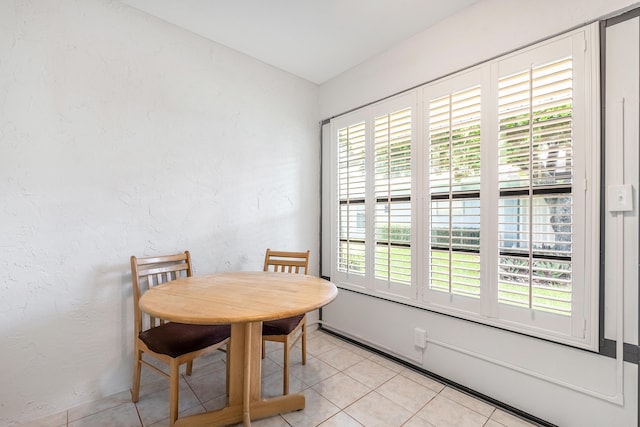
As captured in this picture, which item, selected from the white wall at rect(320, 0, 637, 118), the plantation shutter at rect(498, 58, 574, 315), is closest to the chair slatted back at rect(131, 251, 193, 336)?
the white wall at rect(320, 0, 637, 118)

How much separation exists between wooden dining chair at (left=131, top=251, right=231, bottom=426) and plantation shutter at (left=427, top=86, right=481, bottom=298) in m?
1.54

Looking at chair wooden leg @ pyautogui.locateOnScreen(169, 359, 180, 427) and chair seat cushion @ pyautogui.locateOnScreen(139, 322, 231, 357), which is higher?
chair seat cushion @ pyautogui.locateOnScreen(139, 322, 231, 357)

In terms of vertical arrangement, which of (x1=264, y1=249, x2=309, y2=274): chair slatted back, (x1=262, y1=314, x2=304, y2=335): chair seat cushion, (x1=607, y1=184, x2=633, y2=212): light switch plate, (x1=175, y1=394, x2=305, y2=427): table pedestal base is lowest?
(x1=175, y1=394, x2=305, y2=427): table pedestal base

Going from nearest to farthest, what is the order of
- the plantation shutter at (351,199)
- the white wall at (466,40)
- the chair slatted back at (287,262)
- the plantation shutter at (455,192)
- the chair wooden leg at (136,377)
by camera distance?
the white wall at (466,40), the chair wooden leg at (136,377), the plantation shutter at (455,192), the chair slatted back at (287,262), the plantation shutter at (351,199)

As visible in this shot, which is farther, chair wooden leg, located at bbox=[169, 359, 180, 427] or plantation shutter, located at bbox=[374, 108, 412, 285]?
plantation shutter, located at bbox=[374, 108, 412, 285]

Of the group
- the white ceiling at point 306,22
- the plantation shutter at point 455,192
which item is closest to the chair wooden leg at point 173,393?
the plantation shutter at point 455,192

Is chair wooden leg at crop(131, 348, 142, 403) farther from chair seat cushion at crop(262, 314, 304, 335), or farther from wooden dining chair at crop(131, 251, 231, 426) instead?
chair seat cushion at crop(262, 314, 304, 335)

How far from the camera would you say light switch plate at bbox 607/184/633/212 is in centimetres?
136

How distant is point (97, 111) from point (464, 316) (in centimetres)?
278

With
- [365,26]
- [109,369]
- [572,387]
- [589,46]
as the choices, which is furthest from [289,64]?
[572,387]

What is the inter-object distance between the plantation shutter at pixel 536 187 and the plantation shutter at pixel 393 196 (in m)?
0.66

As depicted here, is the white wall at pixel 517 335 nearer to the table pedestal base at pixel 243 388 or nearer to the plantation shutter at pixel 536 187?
the plantation shutter at pixel 536 187

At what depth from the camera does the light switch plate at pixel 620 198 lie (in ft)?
4.46

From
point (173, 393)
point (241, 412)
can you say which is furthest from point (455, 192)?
point (173, 393)
